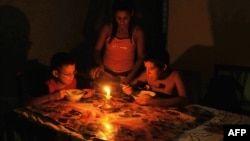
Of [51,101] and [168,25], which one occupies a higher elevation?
[168,25]

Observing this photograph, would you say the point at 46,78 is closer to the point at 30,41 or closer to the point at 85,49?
the point at 30,41

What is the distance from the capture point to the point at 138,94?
2.69 metres

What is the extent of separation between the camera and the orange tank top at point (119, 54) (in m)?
3.73

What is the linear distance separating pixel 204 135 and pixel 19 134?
1465mm

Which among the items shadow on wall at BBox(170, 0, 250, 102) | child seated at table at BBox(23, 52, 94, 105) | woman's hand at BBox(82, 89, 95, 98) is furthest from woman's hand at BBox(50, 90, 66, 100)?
shadow on wall at BBox(170, 0, 250, 102)

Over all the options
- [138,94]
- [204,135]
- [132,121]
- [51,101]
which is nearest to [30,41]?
[51,101]

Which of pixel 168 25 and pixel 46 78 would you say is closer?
pixel 46 78

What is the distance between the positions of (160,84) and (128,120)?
991 mm

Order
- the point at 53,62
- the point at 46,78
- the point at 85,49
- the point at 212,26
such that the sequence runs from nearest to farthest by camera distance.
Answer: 1. the point at 53,62
2. the point at 46,78
3. the point at 212,26
4. the point at 85,49

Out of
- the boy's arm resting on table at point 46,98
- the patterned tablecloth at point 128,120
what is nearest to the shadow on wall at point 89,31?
the boy's arm resting on table at point 46,98

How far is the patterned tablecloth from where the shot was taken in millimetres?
2039

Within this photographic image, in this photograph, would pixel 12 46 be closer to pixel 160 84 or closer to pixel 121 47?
pixel 121 47

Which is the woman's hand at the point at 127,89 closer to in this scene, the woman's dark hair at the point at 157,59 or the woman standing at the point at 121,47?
the woman's dark hair at the point at 157,59

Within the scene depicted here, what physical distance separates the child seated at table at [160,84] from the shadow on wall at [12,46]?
1.89 m
